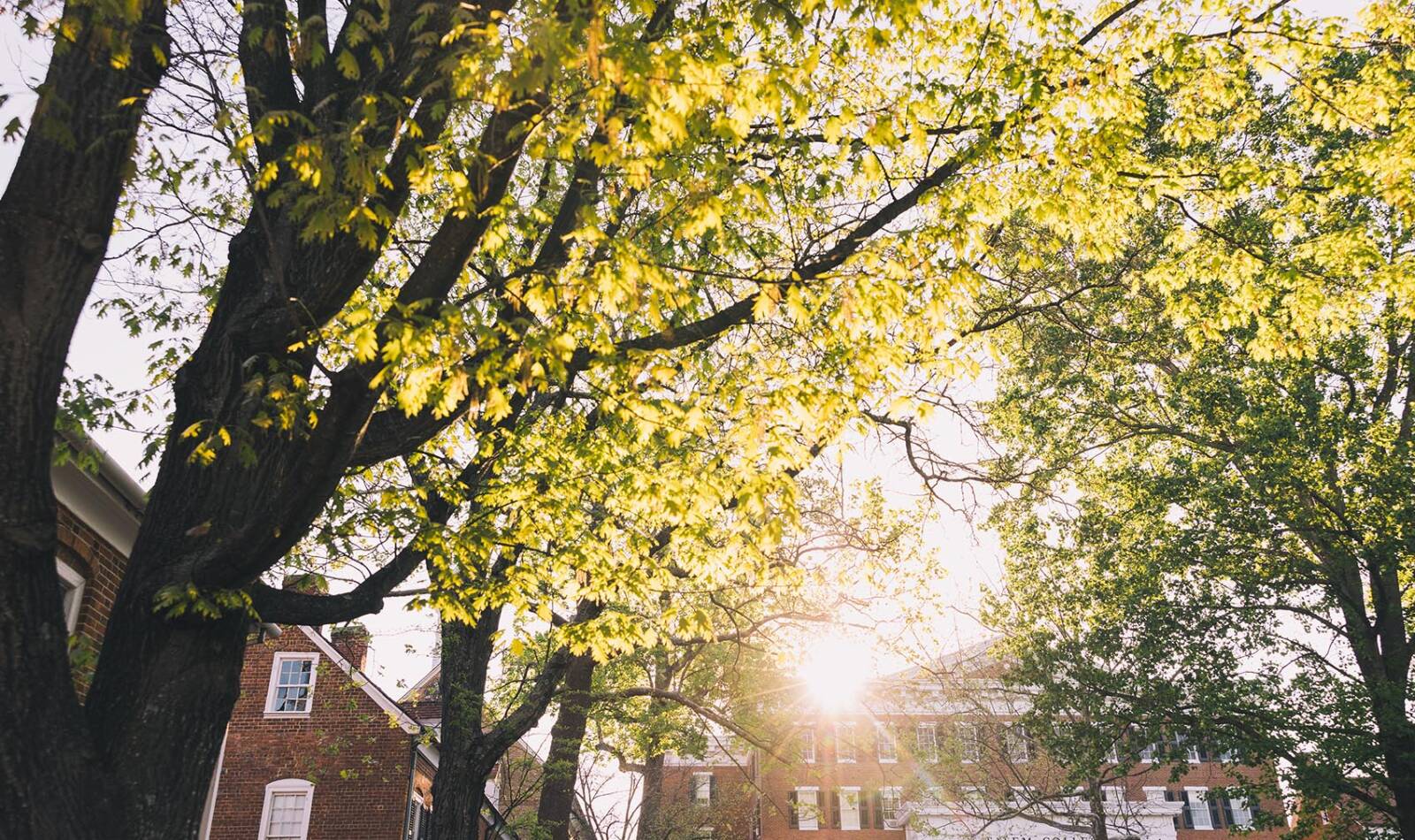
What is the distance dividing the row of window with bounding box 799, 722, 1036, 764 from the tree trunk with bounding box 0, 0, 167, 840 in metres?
14.4

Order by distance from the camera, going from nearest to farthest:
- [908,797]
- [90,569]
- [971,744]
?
[90,569] → [971,744] → [908,797]

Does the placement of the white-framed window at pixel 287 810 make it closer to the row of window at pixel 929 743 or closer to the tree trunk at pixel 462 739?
the tree trunk at pixel 462 739

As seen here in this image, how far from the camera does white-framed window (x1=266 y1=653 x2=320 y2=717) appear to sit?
23.5m

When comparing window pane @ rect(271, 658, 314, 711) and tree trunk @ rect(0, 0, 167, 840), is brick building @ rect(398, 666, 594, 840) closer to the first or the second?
window pane @ rect(271, 658, 314, 711)

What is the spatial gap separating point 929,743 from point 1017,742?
5550 millimetres

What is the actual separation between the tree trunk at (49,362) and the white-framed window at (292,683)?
21.4 meters

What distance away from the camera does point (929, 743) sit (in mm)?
39844

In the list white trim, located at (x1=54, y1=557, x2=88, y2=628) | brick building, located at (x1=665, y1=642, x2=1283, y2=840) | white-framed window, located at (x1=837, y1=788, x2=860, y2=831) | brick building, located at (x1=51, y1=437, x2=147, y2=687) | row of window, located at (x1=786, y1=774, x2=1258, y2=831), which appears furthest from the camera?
white-framed window, located at (x1=837, y1=788, x2=860, y2=831)

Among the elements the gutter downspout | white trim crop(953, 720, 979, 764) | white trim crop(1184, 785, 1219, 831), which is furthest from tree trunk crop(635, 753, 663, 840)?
white trim crop(1184, 785, 1219, 831)

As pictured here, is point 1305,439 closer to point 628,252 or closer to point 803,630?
point 803,630

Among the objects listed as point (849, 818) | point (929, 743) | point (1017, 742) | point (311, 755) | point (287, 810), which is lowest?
point (849, 818)

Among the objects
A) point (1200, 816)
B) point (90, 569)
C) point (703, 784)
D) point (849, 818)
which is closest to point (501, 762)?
point (703, 784)

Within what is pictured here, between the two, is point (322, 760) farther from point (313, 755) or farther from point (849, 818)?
point (849, 818)

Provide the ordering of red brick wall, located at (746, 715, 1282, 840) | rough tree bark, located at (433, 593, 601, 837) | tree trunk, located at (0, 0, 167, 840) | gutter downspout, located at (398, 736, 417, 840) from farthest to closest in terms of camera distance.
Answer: red brick wall, located at (746, 715, 1282, 840) < gutter downspout, located at (398, 736, 417, 840) < rough tree bark, located at (433, 593, 601, 837) < tree trunk, located at (0, 0, 167, 840)
